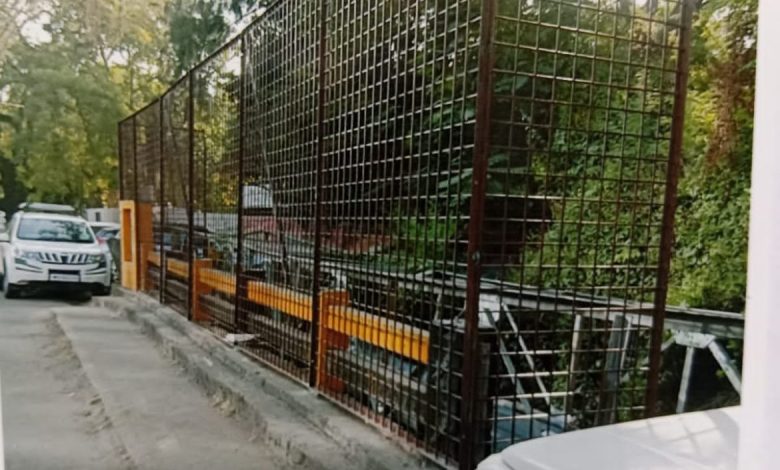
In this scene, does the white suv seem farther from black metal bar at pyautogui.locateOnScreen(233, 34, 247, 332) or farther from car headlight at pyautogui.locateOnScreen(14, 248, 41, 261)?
black metal bar at pyautogui.locateOnScreen(233, 34, 247, 332)

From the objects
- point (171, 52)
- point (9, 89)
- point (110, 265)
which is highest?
point (171, 52)

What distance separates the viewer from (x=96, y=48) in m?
1.79

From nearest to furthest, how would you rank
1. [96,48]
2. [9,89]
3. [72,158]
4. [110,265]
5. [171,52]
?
[9,89] → [96,48] → [72,158] → [171,52] → [110,265]

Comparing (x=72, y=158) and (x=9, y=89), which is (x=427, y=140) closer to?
(x=9, y=89)

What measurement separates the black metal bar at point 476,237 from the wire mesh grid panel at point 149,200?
159 inches

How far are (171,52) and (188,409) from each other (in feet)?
6.16

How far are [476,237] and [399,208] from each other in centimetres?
46

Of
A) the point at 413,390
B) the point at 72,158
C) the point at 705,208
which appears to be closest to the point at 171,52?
the point at 72,158

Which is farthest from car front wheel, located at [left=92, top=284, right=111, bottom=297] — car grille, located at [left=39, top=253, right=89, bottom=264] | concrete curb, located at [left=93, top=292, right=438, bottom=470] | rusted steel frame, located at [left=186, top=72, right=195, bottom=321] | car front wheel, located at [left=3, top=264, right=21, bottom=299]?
car front wheel, located at [left=3, top=264, right=21, bottom=299]

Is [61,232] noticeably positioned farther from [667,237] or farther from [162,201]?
[667,237]

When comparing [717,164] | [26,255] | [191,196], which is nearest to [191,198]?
[191,196]

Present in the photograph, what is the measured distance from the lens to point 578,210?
6.08ft

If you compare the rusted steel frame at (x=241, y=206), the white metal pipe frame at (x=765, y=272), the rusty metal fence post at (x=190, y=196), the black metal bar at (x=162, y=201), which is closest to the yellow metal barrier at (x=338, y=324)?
the rusted steel frame at (x=241, y=206)

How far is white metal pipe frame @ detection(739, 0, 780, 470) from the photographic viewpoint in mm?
566
